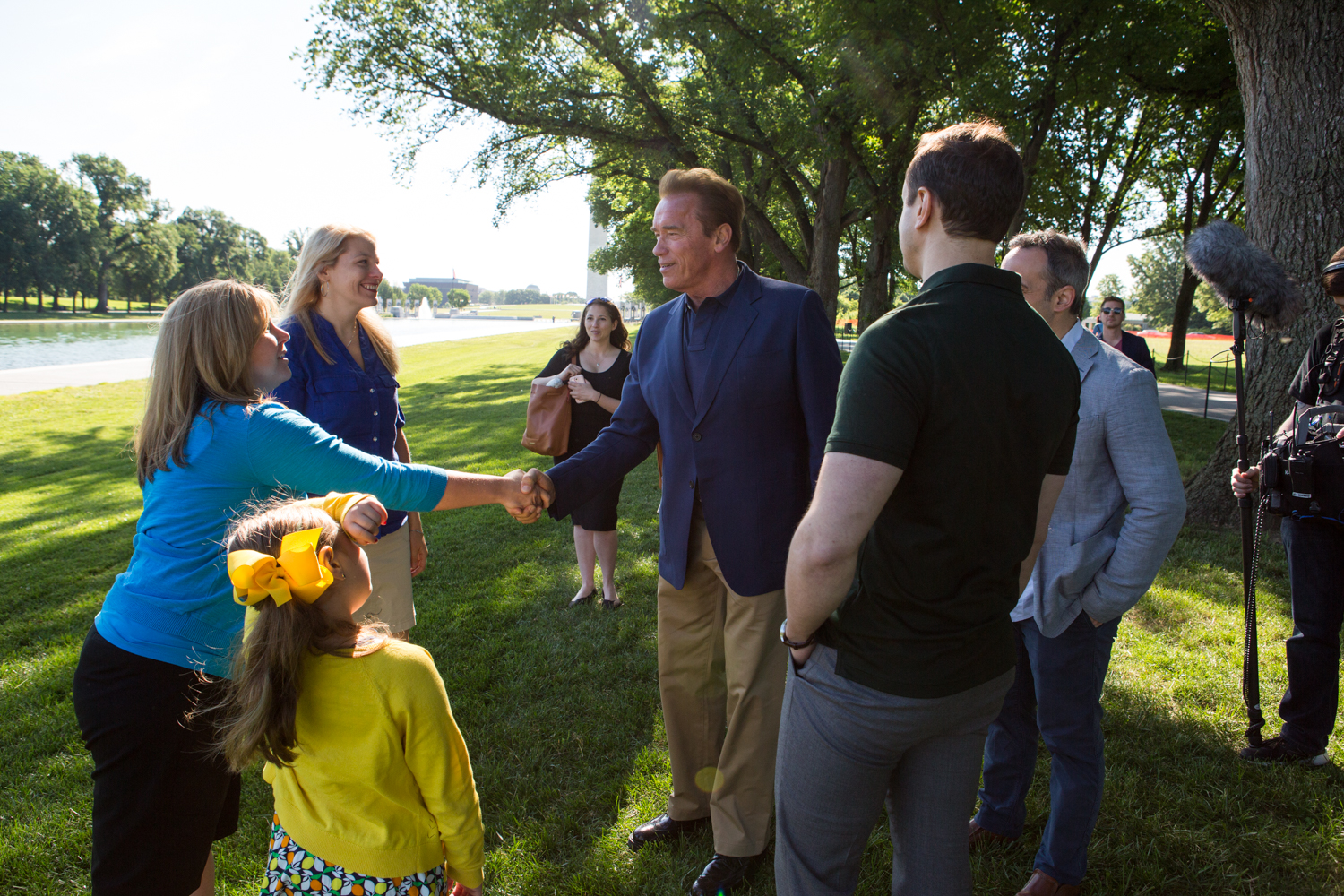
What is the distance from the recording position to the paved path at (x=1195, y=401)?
15686 millimetres

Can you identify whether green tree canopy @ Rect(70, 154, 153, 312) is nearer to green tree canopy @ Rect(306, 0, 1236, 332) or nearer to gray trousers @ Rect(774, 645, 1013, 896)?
green tree canopy @ Rect(306, 0, 1236, 332)

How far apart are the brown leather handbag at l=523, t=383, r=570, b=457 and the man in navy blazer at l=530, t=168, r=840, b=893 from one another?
7.07 feet

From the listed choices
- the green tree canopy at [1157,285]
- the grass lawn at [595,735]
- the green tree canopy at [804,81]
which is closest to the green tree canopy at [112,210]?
the green tree canopy at [804,81]

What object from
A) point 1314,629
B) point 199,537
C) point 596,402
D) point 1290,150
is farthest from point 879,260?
point 199,537

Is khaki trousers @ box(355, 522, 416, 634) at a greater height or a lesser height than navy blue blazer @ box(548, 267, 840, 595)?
lesser

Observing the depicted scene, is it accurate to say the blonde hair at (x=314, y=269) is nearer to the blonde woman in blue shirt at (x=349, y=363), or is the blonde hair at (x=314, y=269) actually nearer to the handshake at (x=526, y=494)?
the blonde woman in blue shirt at (x=349, y=363)

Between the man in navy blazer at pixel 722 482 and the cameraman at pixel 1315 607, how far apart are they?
8.02 feet

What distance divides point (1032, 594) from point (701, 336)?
4.77 feet

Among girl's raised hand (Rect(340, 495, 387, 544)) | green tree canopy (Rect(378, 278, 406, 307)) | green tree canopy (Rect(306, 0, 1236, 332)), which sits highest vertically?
green tree canopy (Rect(378, 278, 406, 307))

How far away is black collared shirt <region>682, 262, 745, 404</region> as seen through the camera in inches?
108

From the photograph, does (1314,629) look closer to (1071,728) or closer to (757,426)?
(1071,728)

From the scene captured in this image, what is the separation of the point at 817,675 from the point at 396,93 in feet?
65.9

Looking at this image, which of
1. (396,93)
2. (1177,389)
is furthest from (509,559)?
(1177,389)

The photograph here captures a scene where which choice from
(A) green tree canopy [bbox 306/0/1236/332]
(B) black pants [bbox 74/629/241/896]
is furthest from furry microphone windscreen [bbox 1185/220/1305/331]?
(A) green tree canopy [bbox 306/0/1236/332]
